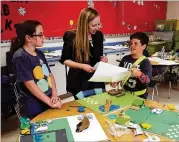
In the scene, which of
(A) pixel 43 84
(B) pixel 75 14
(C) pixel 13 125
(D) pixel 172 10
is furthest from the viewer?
(D) pixel 172 10

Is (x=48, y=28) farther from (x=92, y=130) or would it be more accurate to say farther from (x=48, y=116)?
(x=92, y=130)

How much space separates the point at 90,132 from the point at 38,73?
67 cm

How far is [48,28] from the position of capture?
12.6 feet

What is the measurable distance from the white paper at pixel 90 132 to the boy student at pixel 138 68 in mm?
691

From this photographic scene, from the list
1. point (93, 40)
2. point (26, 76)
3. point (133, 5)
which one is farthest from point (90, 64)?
point (133, 5)

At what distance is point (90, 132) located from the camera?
1.26m

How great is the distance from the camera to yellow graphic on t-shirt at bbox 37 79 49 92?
168 cm

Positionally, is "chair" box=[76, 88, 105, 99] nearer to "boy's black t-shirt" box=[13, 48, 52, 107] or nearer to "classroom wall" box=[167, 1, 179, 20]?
"boy's black t-shirt" box=[13, 48, 52, 107]

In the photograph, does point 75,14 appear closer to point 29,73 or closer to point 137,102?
point 29,73

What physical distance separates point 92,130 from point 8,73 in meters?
2.00

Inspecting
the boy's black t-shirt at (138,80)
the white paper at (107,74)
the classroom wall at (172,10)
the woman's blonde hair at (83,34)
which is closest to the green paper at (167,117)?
the white paper at (107,74)

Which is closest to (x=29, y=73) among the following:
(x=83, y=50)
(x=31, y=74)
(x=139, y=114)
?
(x=31, y=74)

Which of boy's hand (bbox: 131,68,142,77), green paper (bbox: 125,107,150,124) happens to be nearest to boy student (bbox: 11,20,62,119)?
green paper (bbox: 125,107,150,124)

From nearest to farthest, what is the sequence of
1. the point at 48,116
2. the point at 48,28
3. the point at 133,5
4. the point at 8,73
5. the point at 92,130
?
the point at 92,130
the point at 48,116
the point at 8,73
the point at 48,28
the point at 133,5
